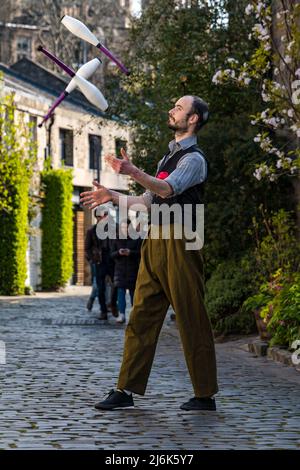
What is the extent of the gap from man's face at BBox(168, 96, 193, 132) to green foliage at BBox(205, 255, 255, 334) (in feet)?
24.6

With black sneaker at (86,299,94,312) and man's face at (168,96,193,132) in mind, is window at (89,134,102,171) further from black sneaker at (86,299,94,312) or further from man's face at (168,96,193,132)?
man's face at (168,96,193,132)

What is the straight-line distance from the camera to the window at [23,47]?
230ft

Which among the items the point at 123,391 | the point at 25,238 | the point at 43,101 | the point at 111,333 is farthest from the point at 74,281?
the point at 123,391

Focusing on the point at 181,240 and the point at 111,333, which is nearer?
the point at 181,240

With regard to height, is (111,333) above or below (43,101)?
below

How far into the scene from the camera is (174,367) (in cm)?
1262

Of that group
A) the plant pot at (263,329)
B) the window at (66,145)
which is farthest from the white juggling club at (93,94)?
the window at (66,145)

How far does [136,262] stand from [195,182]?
38.1 feet

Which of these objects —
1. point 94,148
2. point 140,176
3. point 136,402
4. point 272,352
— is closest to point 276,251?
point 272,352

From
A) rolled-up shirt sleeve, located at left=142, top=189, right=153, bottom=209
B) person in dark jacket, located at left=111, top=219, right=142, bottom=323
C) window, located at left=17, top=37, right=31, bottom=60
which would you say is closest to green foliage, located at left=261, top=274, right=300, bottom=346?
rolled-up shirt sleeve, located at left=142, top=189, right=153, bottom=209

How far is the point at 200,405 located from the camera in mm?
8898

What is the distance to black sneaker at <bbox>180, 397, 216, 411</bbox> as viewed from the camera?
29.2ft

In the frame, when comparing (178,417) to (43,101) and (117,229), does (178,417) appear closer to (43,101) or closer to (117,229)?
(117,229)
